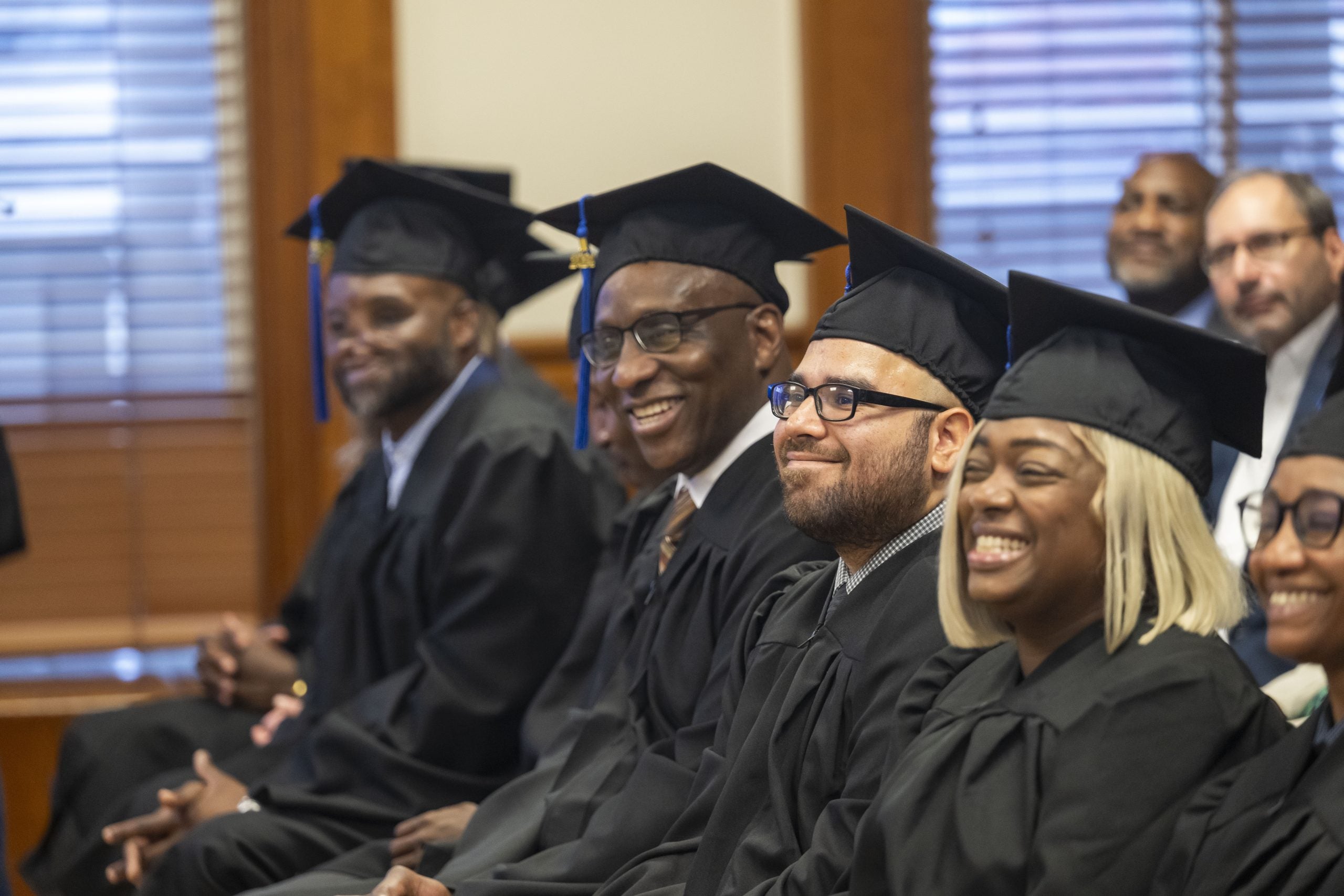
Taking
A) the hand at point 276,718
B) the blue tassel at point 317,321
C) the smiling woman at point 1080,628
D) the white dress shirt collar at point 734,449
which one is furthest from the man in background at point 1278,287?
the hand at point 276,718

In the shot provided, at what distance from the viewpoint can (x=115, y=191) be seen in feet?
18.8

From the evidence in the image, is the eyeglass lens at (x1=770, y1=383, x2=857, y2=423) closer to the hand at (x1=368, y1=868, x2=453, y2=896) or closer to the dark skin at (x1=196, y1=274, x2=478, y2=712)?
the hand at (x1=368, y1=868, x2=453, y2=896)

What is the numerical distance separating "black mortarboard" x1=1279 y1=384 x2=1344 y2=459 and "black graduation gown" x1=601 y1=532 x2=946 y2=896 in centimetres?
68

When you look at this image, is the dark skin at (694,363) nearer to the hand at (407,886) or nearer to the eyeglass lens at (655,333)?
the eyeglass lens at (655,333)

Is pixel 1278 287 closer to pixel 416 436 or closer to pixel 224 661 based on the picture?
pixel 416 436

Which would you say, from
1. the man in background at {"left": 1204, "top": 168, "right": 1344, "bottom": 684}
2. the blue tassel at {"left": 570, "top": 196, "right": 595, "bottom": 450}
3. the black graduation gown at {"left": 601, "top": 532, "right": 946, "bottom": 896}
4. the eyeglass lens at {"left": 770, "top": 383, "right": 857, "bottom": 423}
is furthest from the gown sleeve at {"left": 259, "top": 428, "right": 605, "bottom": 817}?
the man in background at {"left": 1204, "top": 168, "right": 1344, "bottom": 684}

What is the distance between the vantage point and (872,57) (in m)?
5.61

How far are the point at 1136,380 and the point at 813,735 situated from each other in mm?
734

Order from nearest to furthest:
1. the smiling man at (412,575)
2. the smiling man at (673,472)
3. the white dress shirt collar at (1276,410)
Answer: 1. the smiling man at (673,472)
2. the smiling man at (412,575)
3. the white dress shirt collar at (1276,410)

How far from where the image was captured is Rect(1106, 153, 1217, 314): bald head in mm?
4867

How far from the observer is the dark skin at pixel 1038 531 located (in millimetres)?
1978

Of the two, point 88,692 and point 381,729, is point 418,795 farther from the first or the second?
point 88,692

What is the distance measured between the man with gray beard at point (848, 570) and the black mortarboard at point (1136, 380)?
1.35 ft

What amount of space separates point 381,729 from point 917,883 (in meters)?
2.24
